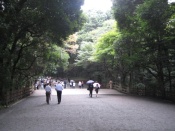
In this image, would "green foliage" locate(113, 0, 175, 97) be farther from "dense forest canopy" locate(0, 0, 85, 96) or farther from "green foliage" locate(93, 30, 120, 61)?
"dense forest canopy" locate(0, 0, 85, 96)

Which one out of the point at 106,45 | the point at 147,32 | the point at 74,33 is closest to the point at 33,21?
the point at 74,33

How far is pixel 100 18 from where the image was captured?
165ft

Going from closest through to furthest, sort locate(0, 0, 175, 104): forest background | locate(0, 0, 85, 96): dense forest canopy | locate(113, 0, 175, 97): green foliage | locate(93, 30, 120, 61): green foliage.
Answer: locate(0, 0, 85, 96): dense forest canopy
locate(0, 0, 175, 104): forest background
locate(113, 0, 175, 97): green foliage
locate(93, 30, 120, 61): green foliage

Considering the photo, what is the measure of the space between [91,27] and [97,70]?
453 inches

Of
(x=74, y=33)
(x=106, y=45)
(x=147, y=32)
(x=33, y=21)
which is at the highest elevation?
(x=106, y=45)

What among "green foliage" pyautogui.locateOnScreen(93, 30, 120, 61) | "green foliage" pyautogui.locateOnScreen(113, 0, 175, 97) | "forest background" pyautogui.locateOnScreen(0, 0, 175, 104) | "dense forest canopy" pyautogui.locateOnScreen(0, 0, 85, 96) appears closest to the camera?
"dense forest canopy" pyautogui.locateOnScreen(0, 0, 85, 96)

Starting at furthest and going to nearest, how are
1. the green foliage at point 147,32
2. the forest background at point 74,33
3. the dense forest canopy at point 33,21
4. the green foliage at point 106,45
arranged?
the green foliage at point 106,45
the green foliage at point 147,32
the forest background at point 74,33
the dense forest canopy at point 33,21

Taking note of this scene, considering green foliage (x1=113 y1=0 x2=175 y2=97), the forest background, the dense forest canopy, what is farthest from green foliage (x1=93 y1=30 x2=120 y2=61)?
the dense forest canopy

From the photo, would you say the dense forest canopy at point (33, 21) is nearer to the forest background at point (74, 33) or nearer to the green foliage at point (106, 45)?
the forest background at point (74, 33)

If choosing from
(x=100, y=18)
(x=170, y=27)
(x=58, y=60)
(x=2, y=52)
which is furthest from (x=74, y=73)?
(x=2, y=52)

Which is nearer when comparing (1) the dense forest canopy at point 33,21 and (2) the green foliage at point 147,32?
(1) the dense forest canopy at point 33,21

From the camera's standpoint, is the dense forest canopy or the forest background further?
the forest background

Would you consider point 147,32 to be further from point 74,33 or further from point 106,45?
point 106,45

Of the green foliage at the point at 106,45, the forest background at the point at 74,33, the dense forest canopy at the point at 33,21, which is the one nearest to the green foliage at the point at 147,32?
the forest background at the point at 74,33
